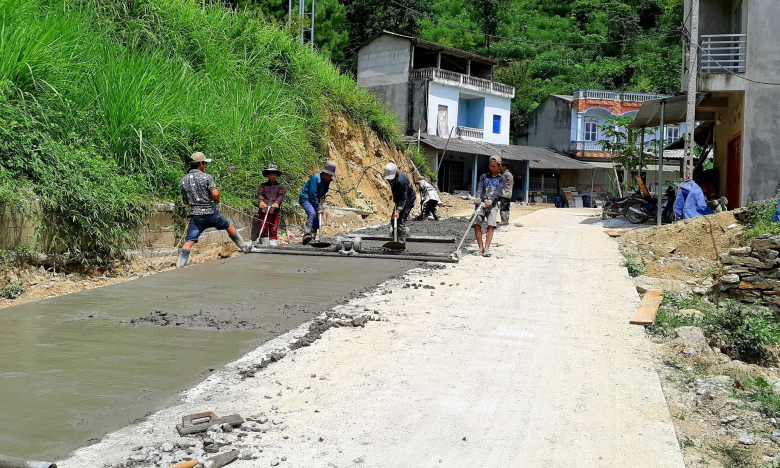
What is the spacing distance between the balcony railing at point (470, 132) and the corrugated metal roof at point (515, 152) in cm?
47

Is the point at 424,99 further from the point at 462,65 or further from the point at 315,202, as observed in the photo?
the point at 315,202

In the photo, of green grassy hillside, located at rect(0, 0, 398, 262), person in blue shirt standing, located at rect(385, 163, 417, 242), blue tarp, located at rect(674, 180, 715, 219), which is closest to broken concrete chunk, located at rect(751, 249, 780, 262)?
person in blue shirt standing, located at rect(385, 163, 417, 242)

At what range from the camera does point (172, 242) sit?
9555 mm

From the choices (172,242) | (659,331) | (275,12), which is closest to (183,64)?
(172,242)

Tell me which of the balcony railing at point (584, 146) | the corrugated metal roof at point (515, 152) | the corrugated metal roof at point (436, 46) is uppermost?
the corrugated metal roof at point (436, 46)

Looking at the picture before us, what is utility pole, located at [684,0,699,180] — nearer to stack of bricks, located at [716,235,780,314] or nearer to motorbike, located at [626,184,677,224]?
motorbike, located at [626,184,677,224]

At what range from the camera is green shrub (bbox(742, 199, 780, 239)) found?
427 inches

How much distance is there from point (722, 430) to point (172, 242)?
7.56 m

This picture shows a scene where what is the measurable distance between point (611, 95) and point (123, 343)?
41211 millimetres

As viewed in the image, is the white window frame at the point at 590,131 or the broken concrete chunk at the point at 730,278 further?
the white window frame at the point at 590,131

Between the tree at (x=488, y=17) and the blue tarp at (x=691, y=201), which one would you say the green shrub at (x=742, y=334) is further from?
the tree at (x=488, y=17)

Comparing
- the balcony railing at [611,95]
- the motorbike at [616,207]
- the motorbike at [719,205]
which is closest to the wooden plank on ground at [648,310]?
the motorbike at [719,205]

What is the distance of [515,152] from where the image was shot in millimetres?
39000

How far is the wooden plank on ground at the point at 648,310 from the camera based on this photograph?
624 cm
